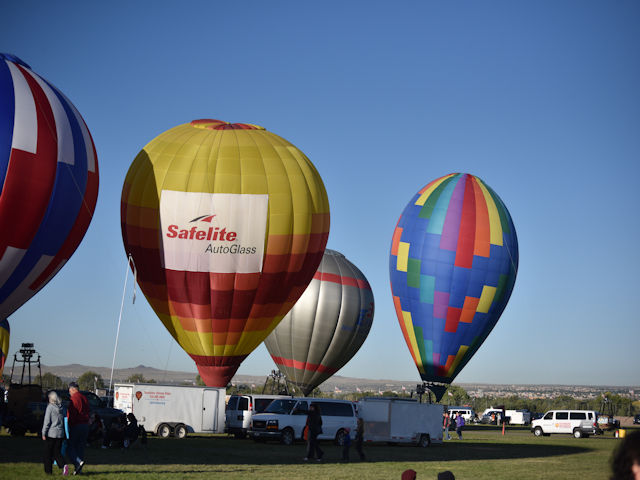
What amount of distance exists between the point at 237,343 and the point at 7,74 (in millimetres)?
12891

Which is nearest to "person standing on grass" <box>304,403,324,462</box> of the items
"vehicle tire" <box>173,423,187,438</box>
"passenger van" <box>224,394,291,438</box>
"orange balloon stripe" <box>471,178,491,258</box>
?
"vehicle tire" <box>173,423,187,438</box>

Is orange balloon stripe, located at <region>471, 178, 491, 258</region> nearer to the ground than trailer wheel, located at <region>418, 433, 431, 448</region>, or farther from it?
farther from it

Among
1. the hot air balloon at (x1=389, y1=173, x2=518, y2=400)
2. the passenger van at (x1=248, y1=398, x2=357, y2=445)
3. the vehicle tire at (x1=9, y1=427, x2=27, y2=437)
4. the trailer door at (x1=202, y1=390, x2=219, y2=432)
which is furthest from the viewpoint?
the hot air balloon at (x1=389, y1=173, x2=518, y2=400)

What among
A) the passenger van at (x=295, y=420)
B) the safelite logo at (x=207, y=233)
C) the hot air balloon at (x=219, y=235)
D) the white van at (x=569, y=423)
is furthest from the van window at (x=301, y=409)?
the white van at (x=569, y=423)

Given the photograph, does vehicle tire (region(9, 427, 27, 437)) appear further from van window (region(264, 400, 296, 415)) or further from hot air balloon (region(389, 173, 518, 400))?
hot air balloon (region(389, 173, 518, 400))

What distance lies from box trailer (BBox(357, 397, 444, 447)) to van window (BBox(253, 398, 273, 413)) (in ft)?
13.0

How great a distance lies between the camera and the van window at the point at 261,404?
112ft

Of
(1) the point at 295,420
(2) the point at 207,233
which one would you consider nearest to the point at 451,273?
Answer: (1) the point at 295,420

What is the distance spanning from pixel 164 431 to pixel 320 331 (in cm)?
1847

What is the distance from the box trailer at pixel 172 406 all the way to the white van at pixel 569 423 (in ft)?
84.7

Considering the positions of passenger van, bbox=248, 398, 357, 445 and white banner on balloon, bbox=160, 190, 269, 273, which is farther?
passenger van, bbox=248, 398, 357, 445

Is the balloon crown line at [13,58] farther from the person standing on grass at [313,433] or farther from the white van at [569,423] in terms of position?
the white van at [569,423]

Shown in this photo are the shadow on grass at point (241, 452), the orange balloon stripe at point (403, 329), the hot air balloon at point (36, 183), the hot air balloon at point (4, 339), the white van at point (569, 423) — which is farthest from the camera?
the hot air balloon at point (4, 339)

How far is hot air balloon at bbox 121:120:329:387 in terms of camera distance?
3047 cm
